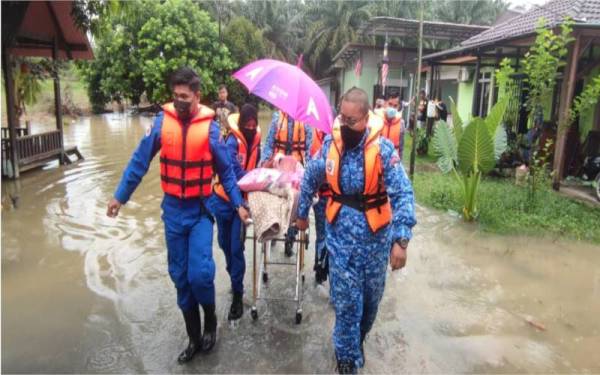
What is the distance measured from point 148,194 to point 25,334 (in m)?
4.93

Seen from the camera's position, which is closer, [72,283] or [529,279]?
[72,283]

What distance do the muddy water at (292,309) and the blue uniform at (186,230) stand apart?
0.54 metres

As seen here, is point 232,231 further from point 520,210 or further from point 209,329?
point 520,210

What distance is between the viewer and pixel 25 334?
3.76 meters

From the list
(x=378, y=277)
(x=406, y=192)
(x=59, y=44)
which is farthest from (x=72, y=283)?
(x=59, y=44)

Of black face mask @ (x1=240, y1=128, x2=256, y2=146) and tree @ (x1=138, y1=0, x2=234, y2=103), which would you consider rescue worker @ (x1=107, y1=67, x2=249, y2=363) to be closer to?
black face mask @ (x1=240, y1=128, x2=256, y2=146)

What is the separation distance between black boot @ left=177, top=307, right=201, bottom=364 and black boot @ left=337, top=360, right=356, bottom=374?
3.38 ft

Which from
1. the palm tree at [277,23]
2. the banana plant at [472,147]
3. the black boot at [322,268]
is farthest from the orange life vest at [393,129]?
the palm tree at [277,23]

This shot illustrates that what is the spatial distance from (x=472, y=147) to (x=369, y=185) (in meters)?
4.42

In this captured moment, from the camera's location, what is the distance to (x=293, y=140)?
17.7 ft

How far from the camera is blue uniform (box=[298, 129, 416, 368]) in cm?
293

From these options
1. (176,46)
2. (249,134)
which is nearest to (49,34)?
(249,134)

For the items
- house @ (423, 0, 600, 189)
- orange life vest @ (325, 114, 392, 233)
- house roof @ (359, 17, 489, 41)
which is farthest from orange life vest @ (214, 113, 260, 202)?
house roof @ (359, 17, 489, 41)

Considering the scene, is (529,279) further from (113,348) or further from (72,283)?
(72,283)
